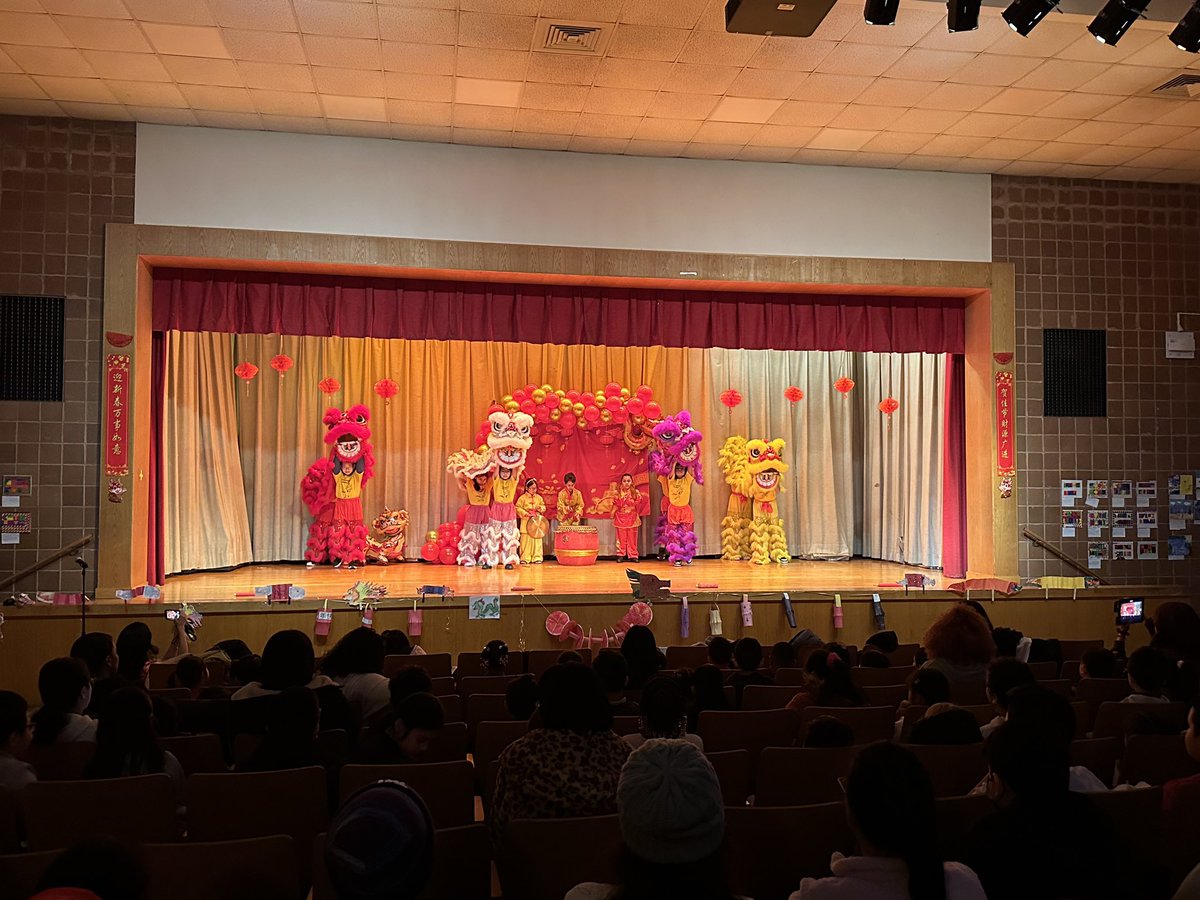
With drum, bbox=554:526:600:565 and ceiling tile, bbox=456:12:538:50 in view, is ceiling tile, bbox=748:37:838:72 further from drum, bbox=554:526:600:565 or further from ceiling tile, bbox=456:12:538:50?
drum, bbox=554:526:600:565

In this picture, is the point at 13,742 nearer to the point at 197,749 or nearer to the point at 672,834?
the point at 197,749

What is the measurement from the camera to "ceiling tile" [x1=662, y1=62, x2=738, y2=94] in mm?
6926

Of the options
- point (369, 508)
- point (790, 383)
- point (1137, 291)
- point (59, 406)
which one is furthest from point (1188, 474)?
point (59, 406)

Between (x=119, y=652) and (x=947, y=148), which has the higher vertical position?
(x=947, y=148)

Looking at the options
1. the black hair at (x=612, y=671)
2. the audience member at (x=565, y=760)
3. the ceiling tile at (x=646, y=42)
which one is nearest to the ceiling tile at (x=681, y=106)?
the ceiling tile at (x=646, y=42)

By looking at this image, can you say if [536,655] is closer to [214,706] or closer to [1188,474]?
[214,706]

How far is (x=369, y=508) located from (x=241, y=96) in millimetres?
5809

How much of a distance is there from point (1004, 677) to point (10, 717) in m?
3.06

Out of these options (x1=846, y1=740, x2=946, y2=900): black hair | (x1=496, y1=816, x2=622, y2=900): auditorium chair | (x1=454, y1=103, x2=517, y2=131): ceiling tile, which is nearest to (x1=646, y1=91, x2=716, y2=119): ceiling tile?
(x1=454, y1=103, x2=517, y2=131): ceiling tile

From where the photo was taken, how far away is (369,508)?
12344mm

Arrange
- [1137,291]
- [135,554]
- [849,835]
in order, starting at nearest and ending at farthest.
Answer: [849,835] < [135,554] < [1137,291]

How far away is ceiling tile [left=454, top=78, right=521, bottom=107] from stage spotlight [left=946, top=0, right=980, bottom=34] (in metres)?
3.41

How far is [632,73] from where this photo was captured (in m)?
7.01

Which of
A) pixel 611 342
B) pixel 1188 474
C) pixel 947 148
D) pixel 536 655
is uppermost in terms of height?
pixel 947 148
